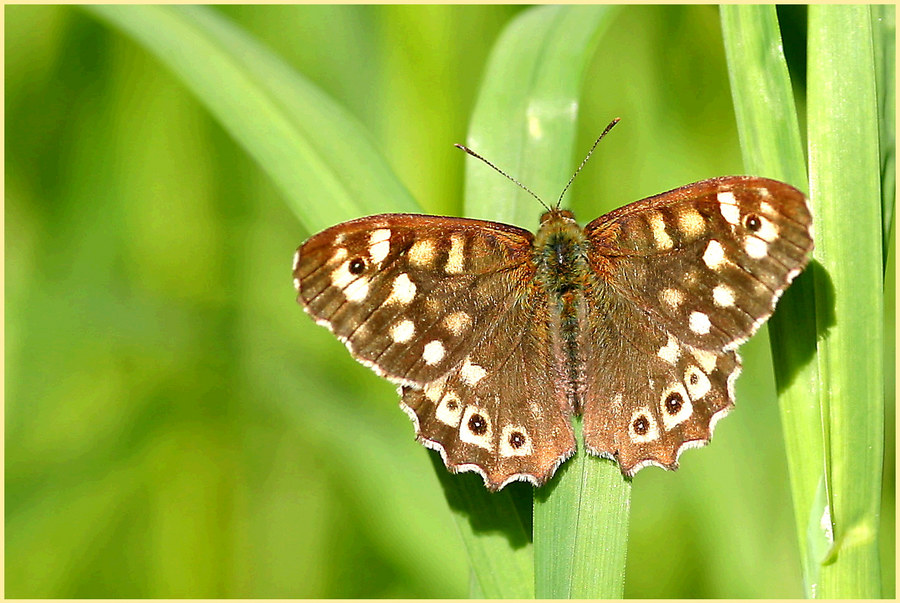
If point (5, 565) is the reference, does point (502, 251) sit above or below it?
above

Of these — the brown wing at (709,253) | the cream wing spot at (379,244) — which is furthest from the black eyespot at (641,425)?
the cream wing spot at (379,244)

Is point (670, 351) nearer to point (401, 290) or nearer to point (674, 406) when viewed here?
point (674, 406)

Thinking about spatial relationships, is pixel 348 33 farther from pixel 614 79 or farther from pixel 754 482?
pixel 754 482

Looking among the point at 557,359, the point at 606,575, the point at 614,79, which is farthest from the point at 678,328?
the point at 614,79

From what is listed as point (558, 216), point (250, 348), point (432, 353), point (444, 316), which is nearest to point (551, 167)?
point (558, 216)

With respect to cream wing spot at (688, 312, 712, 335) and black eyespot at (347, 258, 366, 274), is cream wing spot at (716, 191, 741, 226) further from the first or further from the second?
black eyespot at (347, 258, 366, 274)

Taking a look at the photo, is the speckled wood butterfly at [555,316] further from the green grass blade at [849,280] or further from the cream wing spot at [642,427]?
the green grass blade at [849,280]
